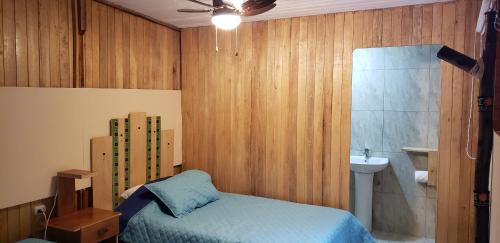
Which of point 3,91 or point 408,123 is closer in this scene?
point 3,91

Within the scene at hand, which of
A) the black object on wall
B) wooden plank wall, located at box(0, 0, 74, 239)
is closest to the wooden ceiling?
wooden plank wall, located at box(0, 0, 74, 239)

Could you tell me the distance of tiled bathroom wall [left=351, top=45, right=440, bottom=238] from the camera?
13.2ft

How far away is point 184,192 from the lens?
3.24 metres

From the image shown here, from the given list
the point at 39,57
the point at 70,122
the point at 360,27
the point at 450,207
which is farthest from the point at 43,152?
the point at 450,207

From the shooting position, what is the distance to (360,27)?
3.30 m

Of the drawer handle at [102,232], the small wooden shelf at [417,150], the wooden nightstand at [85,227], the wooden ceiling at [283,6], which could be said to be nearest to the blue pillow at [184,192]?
the wooden nightstand at [85,227]

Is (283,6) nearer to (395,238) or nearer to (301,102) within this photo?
(301,102)

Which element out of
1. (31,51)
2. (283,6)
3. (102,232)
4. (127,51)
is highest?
(283,6)

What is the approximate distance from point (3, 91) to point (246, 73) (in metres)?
2.10

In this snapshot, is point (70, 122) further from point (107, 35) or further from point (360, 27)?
point (360, 27)

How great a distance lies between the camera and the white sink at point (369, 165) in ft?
13.0

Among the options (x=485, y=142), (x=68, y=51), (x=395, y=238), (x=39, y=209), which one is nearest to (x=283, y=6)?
(x=68, y=51)

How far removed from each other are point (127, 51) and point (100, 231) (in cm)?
161

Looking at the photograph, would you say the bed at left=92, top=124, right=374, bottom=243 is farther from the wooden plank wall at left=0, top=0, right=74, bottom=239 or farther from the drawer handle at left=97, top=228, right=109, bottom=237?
the wooden plank wall at left=0, top=0, right=74, bottom=239
